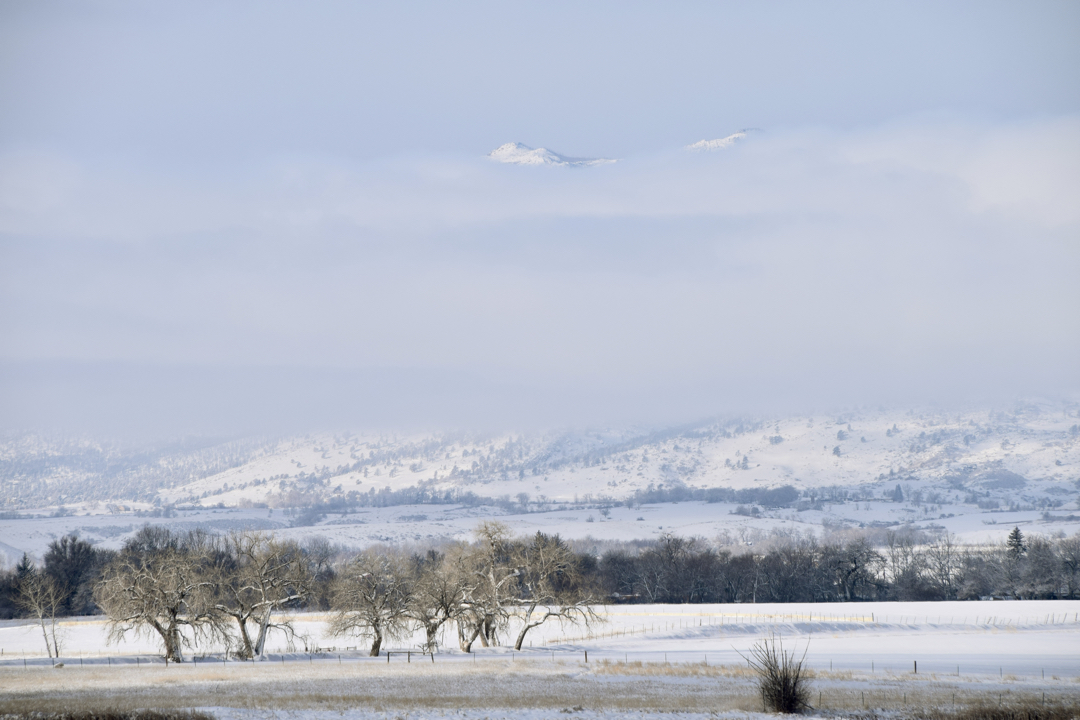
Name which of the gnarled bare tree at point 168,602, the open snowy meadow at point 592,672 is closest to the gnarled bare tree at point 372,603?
→ the open snowy meadow at point 592,672

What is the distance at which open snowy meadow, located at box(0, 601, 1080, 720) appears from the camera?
51.9 metres

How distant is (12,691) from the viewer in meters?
56.0

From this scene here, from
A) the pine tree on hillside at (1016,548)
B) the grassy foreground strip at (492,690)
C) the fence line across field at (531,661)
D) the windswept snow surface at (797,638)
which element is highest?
the pine tree on hillside at (1016,548)

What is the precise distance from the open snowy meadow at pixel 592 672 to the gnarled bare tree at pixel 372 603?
2.82 meters

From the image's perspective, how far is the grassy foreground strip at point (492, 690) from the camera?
50500 mm

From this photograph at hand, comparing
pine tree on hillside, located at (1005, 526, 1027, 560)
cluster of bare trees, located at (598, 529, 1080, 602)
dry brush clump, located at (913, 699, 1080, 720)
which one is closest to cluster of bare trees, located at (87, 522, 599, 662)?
dry brush clump, located at (913, 699, 1080, 720)

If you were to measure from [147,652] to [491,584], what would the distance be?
35.3 meters

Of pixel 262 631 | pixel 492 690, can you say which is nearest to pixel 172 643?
pixel 262 631

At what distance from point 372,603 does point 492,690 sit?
29.0 meters

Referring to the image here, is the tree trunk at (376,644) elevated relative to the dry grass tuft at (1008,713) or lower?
lower

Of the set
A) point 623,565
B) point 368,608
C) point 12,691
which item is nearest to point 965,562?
point 623,565

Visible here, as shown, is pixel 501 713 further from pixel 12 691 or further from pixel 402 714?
pixel 12 691

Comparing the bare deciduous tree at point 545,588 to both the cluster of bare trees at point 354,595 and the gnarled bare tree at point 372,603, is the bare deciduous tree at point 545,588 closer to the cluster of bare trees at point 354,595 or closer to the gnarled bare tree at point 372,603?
the cluster of bare trees at point 354,595

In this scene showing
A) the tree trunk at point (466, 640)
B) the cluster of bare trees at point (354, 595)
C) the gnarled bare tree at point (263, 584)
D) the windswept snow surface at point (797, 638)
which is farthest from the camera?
the tree trunk at point (466, 640)
